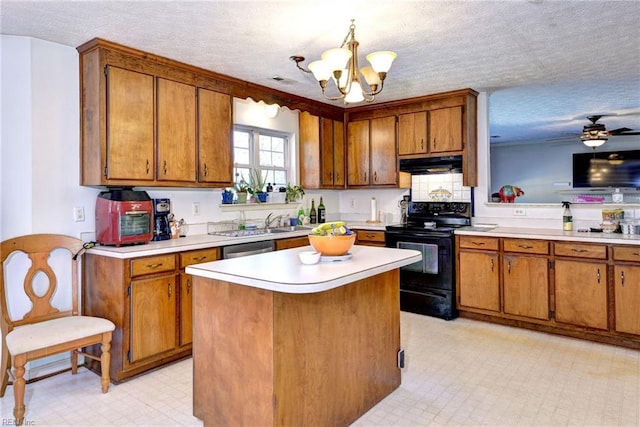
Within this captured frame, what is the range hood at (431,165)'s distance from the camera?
175 inches

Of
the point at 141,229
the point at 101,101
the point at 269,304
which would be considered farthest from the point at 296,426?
the point at 101,101

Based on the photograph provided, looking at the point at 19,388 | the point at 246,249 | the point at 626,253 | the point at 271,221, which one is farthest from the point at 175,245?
the point at 626,253

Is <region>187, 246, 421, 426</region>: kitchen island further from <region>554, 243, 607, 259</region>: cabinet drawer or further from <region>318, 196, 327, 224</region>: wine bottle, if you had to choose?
<region>318, 196, 327, 224</region>: wine bottle

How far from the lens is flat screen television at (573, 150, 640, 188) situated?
7621mm

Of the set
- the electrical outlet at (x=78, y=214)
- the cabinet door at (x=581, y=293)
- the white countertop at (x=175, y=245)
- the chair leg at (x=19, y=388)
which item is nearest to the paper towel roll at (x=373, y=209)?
the white countertop at (x=175, y=245)

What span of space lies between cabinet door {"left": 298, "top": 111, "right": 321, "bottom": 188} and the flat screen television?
239 inches

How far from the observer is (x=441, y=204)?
4727 millimetres

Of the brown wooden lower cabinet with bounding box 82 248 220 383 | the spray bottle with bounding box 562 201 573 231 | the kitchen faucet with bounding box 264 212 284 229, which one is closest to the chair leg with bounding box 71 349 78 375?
the brown wooden lower cabinet with bounding box 82 248 220 383

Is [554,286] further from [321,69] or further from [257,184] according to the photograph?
[257,184]

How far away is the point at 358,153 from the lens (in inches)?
203

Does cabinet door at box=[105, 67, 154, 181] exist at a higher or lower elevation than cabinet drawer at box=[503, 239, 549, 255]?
higher

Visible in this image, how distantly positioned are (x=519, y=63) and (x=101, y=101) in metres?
3.27

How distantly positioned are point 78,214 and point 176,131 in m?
0.97

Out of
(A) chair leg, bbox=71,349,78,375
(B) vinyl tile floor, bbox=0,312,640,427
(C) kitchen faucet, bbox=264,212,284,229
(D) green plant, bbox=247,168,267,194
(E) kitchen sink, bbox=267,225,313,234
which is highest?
(D) green plant, bbox=247,168,267,194
